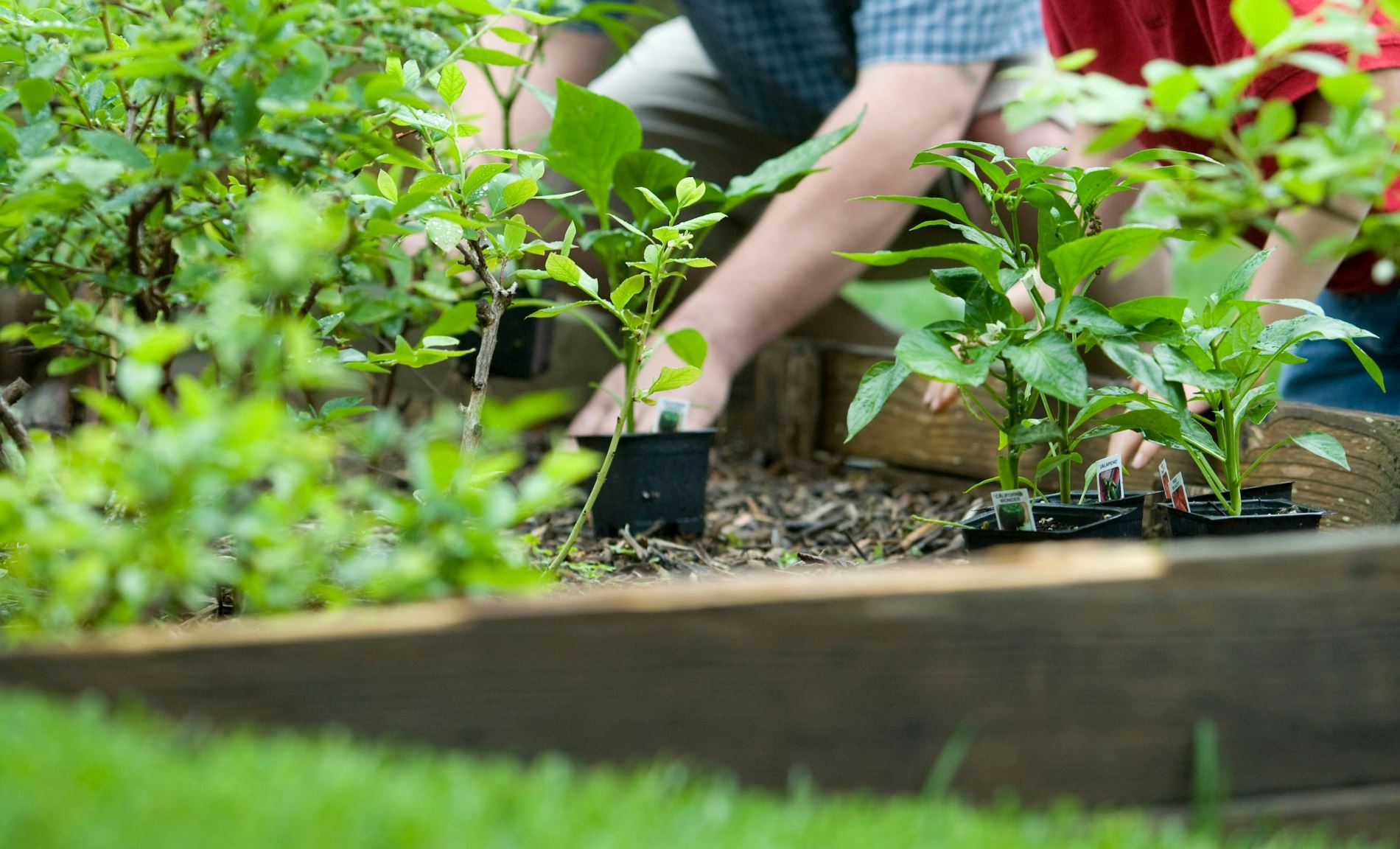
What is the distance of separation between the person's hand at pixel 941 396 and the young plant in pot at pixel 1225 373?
48 centimetres

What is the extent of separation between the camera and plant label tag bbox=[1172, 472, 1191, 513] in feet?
3.94

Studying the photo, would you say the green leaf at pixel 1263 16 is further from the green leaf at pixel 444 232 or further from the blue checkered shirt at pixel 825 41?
the blue checkered shirt at pixel 825 41

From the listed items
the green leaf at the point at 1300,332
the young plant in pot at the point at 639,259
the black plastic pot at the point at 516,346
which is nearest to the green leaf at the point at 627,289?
the young plant in pot at the point at 639,259

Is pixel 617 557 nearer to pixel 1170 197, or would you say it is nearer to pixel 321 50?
pixel 321 50

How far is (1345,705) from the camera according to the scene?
0.75 metres

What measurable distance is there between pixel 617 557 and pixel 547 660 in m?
0.79

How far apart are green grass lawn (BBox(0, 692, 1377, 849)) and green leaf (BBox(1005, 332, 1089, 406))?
365 millimetres

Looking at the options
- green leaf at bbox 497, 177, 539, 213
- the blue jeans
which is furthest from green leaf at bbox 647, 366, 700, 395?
the blue jeans

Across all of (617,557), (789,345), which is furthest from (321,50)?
(789,345)

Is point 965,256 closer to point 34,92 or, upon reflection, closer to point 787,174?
point 787,174

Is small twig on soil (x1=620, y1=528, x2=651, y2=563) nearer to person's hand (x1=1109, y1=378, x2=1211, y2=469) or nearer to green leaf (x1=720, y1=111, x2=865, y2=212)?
green leaf (x1=720, y1=111, x2=865, y2=212)

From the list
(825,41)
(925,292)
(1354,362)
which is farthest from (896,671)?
(925,292)

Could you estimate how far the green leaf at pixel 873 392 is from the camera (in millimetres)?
1065

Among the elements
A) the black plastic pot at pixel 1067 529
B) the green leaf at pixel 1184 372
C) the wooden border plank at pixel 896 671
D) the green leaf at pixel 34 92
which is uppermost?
the green leaf at pixel 34 92
